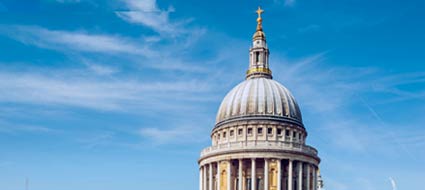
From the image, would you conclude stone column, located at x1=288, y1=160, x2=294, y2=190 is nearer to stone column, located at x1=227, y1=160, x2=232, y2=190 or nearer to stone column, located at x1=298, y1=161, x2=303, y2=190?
stone column, located at x1=298, y1=161, x2=303, y2=190

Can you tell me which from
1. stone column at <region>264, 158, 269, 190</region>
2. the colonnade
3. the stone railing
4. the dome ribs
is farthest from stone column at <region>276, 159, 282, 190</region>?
the dome ribs

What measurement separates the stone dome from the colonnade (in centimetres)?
835

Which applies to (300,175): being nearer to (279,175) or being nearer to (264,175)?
(279,175)

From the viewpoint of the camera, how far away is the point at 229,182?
131 meters

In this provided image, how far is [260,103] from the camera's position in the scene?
450 feet

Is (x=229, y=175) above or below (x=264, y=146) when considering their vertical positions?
below

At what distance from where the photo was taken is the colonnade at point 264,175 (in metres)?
130

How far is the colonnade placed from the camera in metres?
130

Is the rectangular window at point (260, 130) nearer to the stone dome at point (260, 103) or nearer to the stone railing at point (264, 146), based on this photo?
the stone dome at point (260, 103)

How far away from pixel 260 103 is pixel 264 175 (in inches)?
Answer: 535

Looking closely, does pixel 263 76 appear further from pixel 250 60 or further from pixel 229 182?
pixel 229 182

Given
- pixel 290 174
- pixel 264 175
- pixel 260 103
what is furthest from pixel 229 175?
pixel 260 103

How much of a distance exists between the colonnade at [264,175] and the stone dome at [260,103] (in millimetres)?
8347

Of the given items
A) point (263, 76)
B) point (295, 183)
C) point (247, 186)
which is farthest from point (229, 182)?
point (263, 76)
